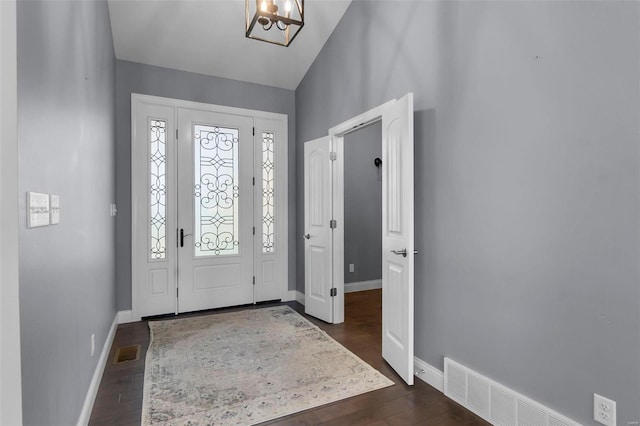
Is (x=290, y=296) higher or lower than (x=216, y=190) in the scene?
lower

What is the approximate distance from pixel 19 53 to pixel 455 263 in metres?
2.39

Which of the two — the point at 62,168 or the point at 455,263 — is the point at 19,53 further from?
the point at 455,263

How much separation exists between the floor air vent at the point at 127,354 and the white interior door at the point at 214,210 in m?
1.02

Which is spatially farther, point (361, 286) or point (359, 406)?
point (361, 286)

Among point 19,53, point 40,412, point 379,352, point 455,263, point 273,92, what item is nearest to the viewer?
point 19,53

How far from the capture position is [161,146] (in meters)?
4.09

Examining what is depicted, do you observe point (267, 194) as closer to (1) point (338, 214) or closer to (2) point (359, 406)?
(1) point (338, 214)

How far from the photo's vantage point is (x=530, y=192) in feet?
6.20

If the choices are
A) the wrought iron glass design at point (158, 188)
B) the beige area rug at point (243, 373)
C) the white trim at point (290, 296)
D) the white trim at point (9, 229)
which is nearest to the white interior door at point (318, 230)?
the beige area rug at point (243, 373)

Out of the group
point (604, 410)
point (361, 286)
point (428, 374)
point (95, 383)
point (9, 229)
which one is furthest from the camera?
point (361, 286)

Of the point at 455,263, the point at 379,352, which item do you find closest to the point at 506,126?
the point at 455,263

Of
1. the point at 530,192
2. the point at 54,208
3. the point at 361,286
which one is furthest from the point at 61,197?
the point at 361,286

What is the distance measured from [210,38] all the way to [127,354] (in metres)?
3.30

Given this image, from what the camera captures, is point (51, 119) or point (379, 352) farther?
point (379, 352)
